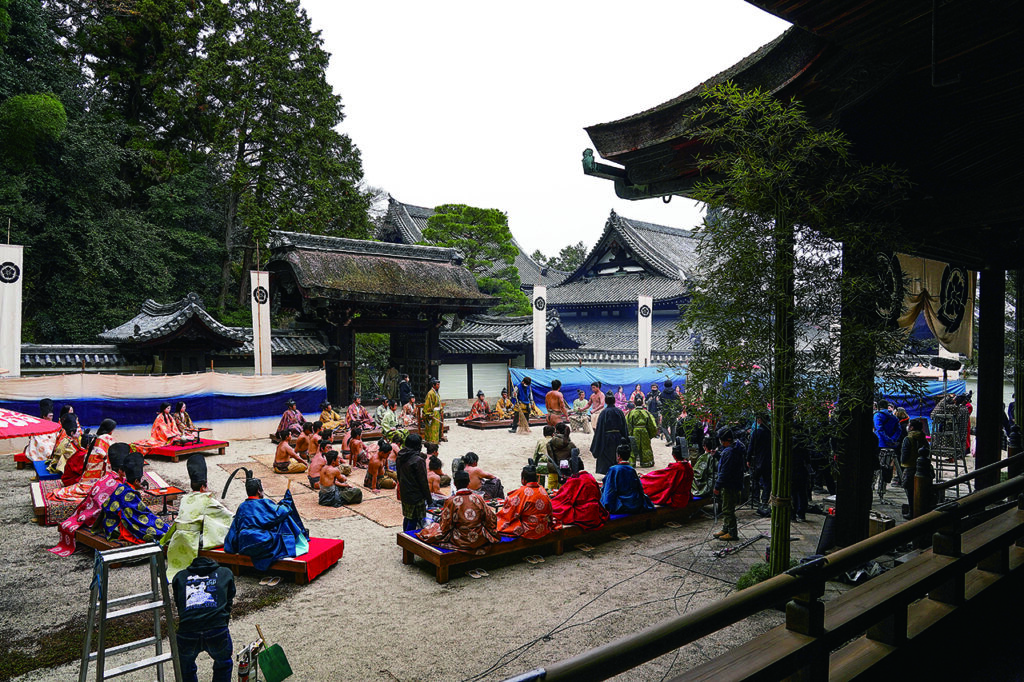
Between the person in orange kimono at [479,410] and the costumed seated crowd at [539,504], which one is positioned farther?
the person in orange kimono at [479,410]

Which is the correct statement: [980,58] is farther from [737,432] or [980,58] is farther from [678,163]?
[737,432]

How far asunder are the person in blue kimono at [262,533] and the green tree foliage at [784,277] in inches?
186

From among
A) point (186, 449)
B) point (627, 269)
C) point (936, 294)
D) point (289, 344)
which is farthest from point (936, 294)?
point (627, 269)

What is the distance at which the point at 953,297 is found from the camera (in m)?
9.30

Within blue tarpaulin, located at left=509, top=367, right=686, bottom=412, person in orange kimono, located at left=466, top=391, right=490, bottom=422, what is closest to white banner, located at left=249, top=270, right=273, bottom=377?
person in orange kimono, located at left=466, top=391, right=490, bottom=422

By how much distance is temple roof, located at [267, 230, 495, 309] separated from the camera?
19656 mm

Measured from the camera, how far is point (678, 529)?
8.38m

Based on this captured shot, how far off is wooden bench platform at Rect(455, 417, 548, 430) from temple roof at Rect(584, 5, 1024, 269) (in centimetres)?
1242

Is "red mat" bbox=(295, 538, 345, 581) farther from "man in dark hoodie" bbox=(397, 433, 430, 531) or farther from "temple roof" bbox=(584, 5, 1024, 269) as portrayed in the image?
"temple roof" bbox=(584, 5, 1024, 269)

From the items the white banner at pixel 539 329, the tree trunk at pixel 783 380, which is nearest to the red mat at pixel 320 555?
the tree trunk at pixel 783 380

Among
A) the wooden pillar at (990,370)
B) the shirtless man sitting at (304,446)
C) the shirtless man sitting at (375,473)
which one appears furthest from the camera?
the shirtless man sitting at (304,446)

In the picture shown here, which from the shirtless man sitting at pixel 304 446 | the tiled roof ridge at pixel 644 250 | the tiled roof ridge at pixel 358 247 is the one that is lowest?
the shirtless man sitting at pixel 304 446

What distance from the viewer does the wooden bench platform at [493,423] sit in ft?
60.8

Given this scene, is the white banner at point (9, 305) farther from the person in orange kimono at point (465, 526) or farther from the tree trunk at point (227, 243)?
the tree trunk at point (227, 243)
